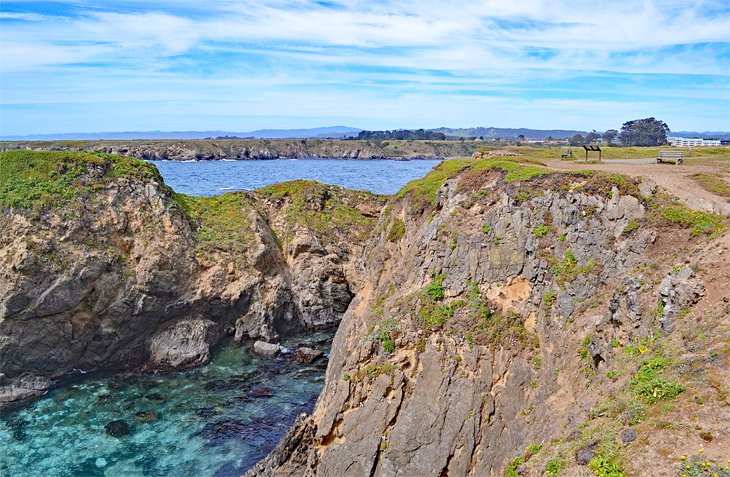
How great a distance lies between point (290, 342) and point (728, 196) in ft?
95.1

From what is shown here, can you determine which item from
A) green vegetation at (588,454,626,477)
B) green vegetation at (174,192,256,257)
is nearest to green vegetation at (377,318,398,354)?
green vegetation at (588,454,626,477)

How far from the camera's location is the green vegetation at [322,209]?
47.9 meters

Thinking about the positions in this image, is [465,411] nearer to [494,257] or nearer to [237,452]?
[494,257]

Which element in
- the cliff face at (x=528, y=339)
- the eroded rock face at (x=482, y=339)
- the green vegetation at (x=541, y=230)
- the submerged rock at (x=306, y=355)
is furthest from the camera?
the submerged rock at (x=306, y=355)

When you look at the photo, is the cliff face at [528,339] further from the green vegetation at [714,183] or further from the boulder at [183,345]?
the boulder at [183,345]

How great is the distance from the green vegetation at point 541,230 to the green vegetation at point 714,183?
8520 mm

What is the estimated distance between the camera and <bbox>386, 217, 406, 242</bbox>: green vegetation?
34.0 metres

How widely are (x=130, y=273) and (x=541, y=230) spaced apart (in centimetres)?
2640

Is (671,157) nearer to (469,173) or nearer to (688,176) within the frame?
(688,176)

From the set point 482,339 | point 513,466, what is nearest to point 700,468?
point 513,466

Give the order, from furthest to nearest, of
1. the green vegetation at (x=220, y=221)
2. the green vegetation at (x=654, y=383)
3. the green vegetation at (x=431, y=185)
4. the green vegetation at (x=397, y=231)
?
the green vegetation at (x=220, y=221) < the green vegetation at (x=397, y=231) < the green vegetation at (x=431, y=185) < the green vegetation at (x=654, y=383)

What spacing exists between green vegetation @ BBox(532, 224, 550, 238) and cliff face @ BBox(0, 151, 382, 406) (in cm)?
2237

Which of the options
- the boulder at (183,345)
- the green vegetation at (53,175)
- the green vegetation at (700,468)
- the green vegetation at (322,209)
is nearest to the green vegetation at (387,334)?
the green vegetation at (700,468)

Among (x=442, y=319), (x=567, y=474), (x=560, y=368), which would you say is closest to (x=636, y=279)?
(x=560, y=368)
